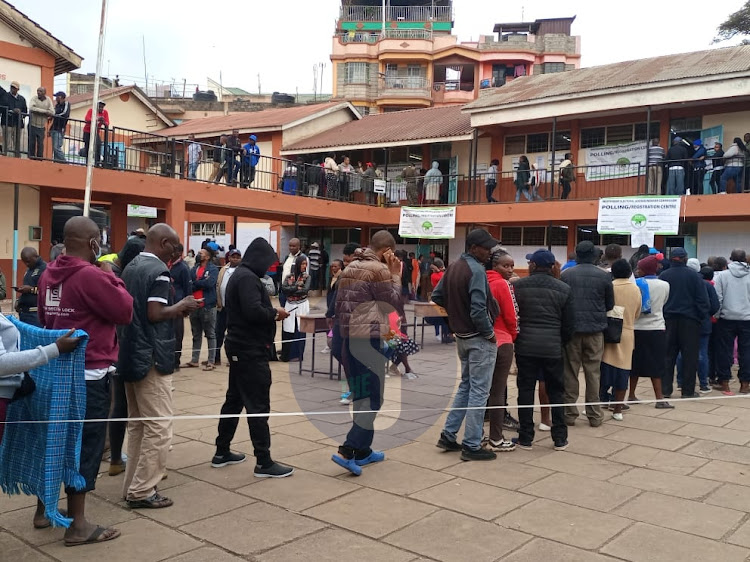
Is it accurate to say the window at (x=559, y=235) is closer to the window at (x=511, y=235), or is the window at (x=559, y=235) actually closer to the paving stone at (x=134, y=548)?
the window at (x=511, y=235)

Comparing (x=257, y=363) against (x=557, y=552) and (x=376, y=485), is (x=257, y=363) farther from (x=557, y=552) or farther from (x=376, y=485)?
(x=557, y=552)

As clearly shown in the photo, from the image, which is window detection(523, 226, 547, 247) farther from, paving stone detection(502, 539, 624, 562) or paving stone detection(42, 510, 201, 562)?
paving stone detection(42, 510, 201, 562)

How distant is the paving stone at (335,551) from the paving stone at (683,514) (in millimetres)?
1648

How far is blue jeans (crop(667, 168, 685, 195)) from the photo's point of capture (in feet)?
57.1

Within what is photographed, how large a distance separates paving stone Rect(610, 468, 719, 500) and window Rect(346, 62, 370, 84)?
40571 millimetres

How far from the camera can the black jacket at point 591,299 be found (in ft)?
22.1

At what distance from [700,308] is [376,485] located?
5.16m

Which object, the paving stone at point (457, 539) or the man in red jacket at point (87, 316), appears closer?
the paving stone at point (457, 539)

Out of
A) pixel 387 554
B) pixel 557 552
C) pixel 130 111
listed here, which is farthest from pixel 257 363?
pixel 130 111

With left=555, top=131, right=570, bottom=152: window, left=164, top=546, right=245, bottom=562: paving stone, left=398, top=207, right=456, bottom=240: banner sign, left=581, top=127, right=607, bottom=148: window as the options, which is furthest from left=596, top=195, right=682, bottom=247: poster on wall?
left=164, top=546, right=245, bottom=562: paving stone

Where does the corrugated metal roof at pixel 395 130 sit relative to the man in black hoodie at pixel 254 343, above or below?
above

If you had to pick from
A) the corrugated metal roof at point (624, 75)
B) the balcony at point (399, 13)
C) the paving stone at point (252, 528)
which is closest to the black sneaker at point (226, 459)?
the paving stone at point (252, 528)

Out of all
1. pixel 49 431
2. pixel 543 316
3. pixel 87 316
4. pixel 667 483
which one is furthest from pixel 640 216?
pixel 49 431

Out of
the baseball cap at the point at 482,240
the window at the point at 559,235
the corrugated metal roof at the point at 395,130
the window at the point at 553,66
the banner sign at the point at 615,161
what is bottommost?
the baseball cap at the point at 482,240
